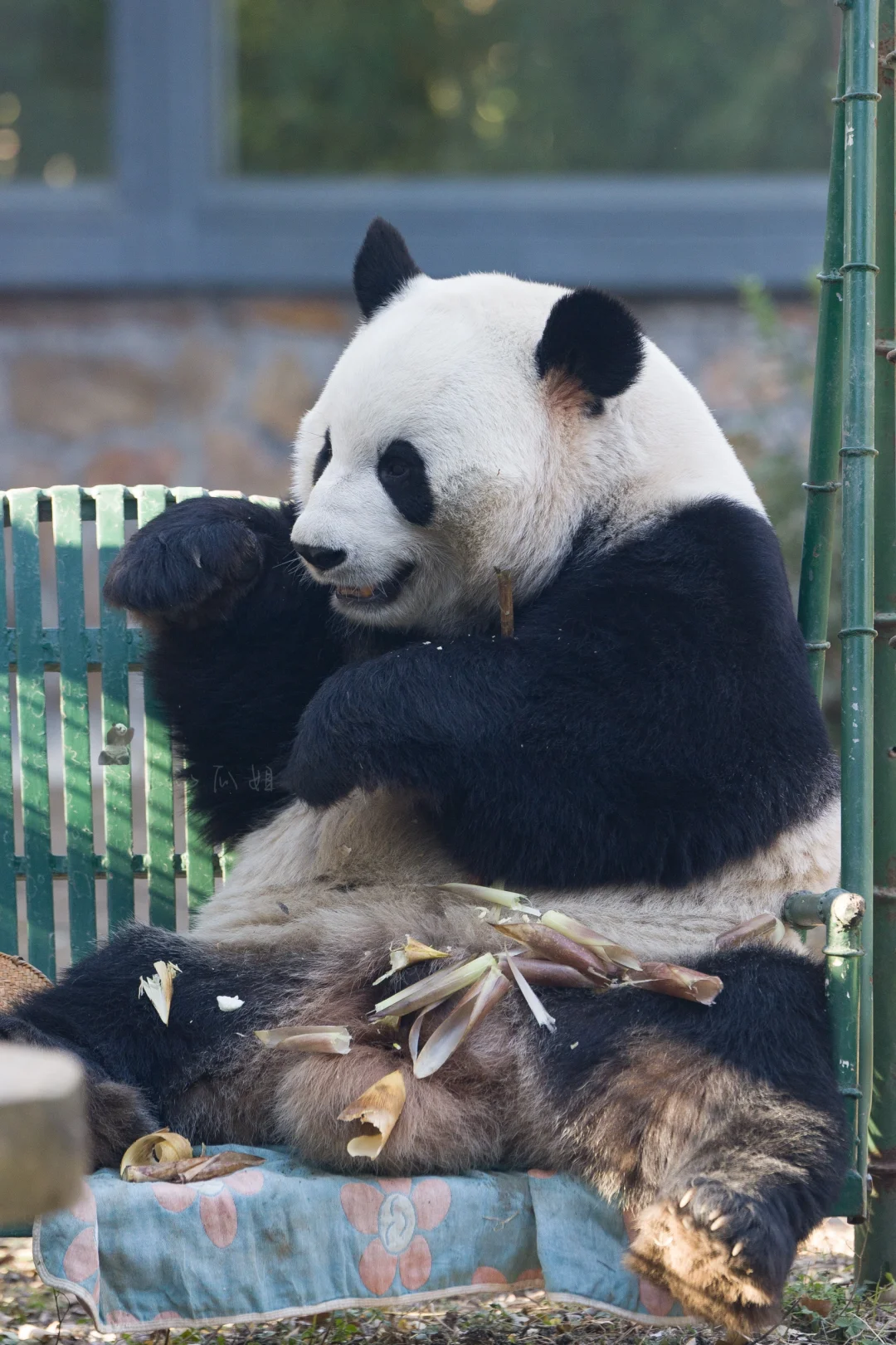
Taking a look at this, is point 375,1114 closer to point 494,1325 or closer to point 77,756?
point 494,1325

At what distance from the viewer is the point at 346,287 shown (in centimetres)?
602

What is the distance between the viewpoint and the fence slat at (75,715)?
3016 millimetres

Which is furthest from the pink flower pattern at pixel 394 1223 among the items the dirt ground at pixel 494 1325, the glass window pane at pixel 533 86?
the glass window pane at pixel 533 86

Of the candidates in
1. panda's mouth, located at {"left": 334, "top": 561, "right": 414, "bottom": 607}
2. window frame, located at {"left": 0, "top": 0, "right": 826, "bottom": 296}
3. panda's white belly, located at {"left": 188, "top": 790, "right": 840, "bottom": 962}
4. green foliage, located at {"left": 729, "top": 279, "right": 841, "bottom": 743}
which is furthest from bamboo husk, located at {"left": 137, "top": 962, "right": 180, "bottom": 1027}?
window frame, located at {"left": 0, "top": 0, "right": 826, "bottom": 296}

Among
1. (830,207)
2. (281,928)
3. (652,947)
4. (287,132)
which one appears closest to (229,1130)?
(281,928)

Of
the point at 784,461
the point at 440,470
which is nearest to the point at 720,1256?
the point at 440,470

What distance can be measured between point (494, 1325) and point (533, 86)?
5.01 meters

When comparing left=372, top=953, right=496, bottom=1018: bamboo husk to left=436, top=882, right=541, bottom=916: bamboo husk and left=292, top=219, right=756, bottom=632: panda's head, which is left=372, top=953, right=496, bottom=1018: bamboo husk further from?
left=292, top=219, right=756, bottom=632: panda's head

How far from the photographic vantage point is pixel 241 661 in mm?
2846

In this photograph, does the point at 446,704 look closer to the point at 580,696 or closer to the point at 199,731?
the point at 580,696

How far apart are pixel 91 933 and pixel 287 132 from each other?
426 cm

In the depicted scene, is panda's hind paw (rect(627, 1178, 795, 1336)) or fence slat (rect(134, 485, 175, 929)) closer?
panda's hind paw (rect(627, 1178, 795, 1336))

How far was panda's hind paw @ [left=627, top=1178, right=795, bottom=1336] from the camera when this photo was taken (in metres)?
1.98

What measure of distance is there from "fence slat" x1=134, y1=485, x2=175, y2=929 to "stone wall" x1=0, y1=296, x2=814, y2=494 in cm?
303
